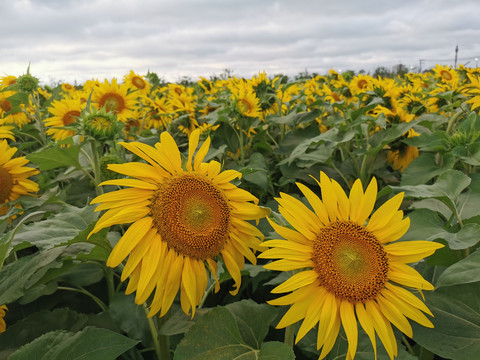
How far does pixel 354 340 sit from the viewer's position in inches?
34.5

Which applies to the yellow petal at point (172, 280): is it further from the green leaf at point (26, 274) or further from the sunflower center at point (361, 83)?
the sunflower center at point (361, 83)

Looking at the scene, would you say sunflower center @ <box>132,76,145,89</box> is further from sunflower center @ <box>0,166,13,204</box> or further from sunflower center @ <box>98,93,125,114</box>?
sunflower center @ <box>0,166,13,204</box>

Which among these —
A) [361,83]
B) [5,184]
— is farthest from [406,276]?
[361,83]

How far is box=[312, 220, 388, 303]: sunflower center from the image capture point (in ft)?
3.03

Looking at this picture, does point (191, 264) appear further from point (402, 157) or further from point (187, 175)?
point (402, 157)

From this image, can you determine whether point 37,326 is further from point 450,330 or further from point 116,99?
point 116,99

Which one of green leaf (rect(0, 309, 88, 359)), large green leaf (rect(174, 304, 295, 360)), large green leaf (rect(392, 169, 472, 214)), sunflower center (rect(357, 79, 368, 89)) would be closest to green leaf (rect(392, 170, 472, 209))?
large green leaf (rect(392, 169, 472, 214))

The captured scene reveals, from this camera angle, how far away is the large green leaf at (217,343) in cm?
94

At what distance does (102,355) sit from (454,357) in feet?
2.72

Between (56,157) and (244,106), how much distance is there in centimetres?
134

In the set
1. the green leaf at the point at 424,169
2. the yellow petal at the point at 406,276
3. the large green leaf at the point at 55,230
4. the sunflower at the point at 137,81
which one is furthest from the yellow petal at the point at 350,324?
the sunflower at the point at 137,81

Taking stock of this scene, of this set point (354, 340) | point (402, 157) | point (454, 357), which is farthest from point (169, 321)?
point (402, 157)

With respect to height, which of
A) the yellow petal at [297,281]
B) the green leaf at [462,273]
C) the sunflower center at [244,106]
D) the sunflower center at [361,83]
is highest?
the sunflower center at [244,106]

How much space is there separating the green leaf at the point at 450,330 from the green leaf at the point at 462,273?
0.48 ft
